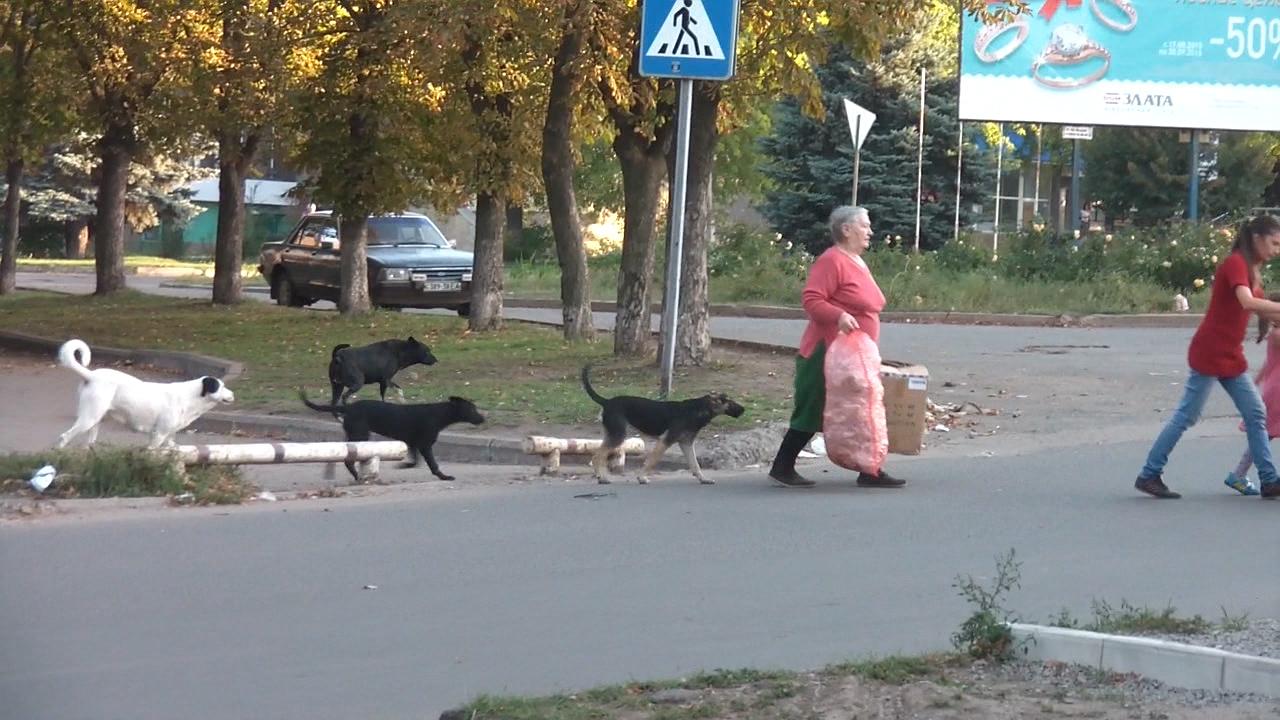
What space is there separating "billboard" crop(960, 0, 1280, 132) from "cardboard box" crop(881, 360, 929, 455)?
23.6 metres

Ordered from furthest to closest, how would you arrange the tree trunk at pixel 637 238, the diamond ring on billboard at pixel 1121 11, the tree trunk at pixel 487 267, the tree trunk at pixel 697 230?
the diamond ring on billboard at pixel 1121 11 < the tree trunk at pixel 487 267 < the tree trunk at pixel 637 238 < the tree trunk at pixel 697 230

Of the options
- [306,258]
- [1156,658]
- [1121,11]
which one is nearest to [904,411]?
[1156,658]

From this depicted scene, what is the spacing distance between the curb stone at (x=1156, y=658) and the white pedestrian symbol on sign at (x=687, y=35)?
7267 mm

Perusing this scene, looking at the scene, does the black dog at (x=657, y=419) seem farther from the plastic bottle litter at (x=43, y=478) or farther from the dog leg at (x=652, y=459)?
the plastic bottle litter at (x=43, y=478)

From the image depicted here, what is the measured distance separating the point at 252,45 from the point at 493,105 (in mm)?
3803

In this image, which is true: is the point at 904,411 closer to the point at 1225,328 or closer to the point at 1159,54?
the point at 1225,328

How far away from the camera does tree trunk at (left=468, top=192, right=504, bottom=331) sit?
2253 cm

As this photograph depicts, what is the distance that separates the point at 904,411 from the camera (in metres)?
11.5

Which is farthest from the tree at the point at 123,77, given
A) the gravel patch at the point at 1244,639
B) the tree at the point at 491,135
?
the gravel patch at the point at 1244,639

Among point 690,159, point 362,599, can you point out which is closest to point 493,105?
point 690,159

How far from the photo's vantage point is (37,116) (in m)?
30.2

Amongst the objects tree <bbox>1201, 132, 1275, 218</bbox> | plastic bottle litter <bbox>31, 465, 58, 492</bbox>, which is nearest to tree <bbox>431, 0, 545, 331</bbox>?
plastic bottle litter <bbox>31, 465, 58, 492</bbox>

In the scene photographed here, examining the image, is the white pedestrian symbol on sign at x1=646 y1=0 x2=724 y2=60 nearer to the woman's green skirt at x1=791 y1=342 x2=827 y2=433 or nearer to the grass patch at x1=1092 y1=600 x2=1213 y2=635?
the woman's green skirt at x1=791 y1=342 x2=827 y2=433

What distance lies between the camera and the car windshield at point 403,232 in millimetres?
30156
